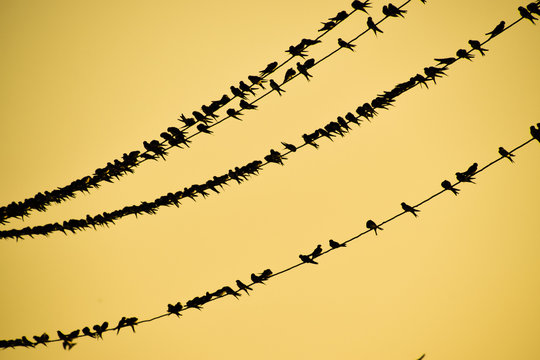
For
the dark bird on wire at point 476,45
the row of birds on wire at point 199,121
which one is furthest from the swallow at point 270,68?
the dark bird on wire at point 476,45

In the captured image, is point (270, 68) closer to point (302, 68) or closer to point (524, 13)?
point (302, 68)

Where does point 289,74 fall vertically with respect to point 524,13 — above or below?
above

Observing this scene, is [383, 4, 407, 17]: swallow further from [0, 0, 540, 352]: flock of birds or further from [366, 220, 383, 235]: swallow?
[366, 220, 383, 235]: swallow

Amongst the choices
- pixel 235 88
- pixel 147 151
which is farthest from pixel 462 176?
pixel 147 151

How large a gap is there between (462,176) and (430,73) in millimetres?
1066

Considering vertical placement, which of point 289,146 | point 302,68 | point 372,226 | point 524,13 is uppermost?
point 302,68

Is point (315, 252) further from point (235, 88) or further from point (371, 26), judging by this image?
point (371, 26)

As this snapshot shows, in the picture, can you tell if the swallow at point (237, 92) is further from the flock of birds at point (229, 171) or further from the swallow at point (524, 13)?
the swallow at point (524, 13)

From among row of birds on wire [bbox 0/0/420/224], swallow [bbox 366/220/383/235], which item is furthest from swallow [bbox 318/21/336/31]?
swallow [bbox 366/220/383/235]

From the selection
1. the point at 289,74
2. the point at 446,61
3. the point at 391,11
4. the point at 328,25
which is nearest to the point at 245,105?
the point at 289,74

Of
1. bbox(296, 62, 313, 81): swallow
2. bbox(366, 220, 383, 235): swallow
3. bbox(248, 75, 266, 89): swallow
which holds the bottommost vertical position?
bbox(366, 220, 383, 235): swallow

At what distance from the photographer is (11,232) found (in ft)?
15.6

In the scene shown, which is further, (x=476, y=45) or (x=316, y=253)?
(x=316, y=253)

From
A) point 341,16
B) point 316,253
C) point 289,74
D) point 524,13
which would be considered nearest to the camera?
point 524,13
